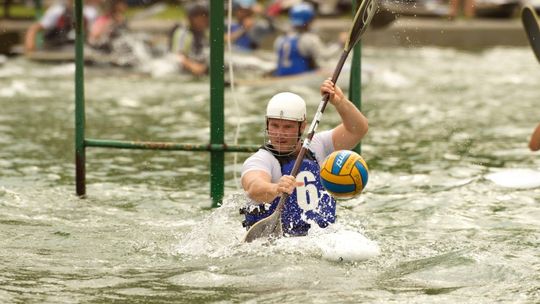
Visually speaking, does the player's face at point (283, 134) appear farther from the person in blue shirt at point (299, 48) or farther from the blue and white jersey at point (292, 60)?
the blue and white jersey at point (292, 60)

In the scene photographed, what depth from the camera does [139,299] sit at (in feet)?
23.6

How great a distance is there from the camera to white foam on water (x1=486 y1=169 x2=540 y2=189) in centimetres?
1124

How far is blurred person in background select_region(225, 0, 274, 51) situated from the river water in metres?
4.67

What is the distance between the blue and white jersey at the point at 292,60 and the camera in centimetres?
1939

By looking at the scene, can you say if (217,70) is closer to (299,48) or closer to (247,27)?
(299,48)

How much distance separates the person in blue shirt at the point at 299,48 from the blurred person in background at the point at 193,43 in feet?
7.21

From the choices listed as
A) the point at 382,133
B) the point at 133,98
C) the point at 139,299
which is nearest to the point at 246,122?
the point at 382,133

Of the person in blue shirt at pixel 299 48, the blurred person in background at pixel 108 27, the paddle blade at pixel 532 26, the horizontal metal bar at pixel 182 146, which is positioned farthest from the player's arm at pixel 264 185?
the blurred person in background at pixel 108 27

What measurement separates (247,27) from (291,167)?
14.9 m

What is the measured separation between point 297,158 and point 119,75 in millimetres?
13691

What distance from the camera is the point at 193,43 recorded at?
22.1 meters

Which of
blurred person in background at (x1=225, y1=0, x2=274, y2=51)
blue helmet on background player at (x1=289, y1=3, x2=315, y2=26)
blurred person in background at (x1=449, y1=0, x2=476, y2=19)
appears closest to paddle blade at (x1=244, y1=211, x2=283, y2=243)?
blue helmet on background player at (x1=289, y1=3, x2=315, y2=26)

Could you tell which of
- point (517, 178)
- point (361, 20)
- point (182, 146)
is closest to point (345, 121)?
point (361, 20)

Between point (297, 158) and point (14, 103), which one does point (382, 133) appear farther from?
point (297, 158)
